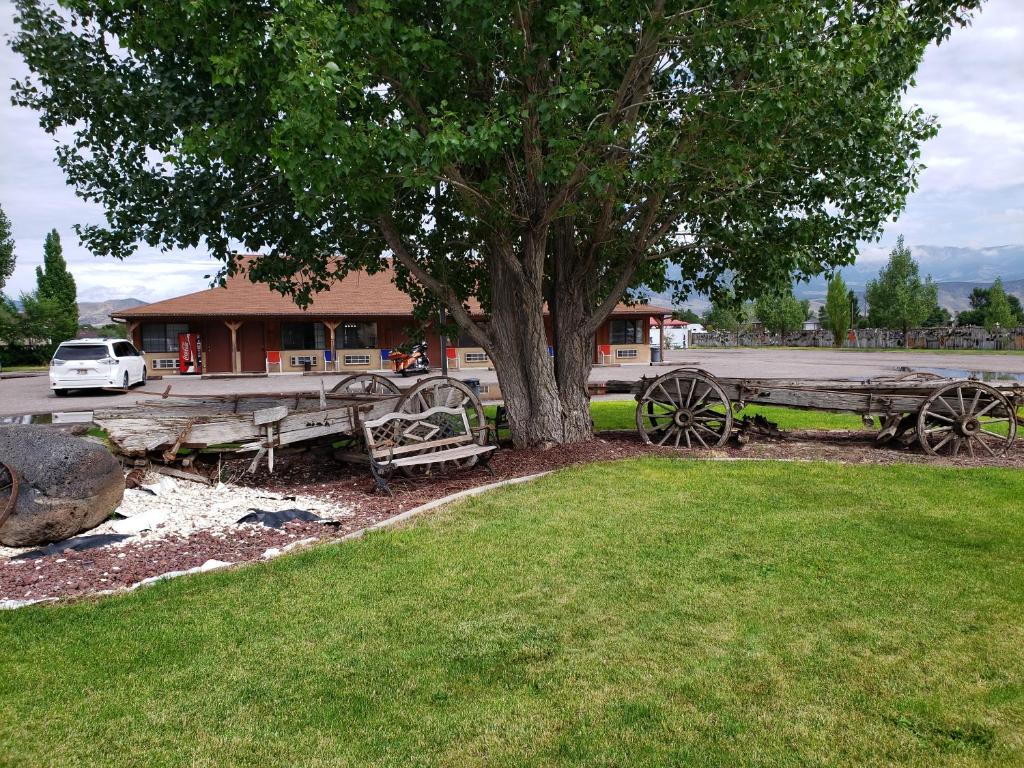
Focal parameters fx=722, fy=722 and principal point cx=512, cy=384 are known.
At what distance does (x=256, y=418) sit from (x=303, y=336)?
81.4ft

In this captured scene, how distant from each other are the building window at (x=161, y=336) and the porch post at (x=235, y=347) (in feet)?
6.96

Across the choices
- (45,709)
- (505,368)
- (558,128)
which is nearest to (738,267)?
(505,368)

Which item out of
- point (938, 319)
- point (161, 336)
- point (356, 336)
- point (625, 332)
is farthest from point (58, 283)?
point (938, 319)

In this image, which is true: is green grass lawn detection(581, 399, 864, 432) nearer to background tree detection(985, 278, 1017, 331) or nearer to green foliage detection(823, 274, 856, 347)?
green foliage detection(823, 274, 856, 347)

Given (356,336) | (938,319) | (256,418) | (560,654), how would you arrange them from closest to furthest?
(560,654) < (256,418) < (356,336) < (938,319)

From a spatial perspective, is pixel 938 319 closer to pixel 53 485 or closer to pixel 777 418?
pixel 777 418

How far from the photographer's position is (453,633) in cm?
443

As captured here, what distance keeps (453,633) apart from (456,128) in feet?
16.3

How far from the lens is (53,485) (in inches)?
250

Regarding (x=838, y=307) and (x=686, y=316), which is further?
(x=686, y=316)

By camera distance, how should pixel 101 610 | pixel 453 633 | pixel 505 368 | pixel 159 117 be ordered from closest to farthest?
pixel 453 633, pixel 101 610, pixel 159 117, pixel 505 368

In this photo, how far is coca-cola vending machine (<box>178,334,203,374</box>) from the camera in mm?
30938

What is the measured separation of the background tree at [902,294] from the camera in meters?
51.2

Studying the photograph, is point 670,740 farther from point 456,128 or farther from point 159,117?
point 159,117
